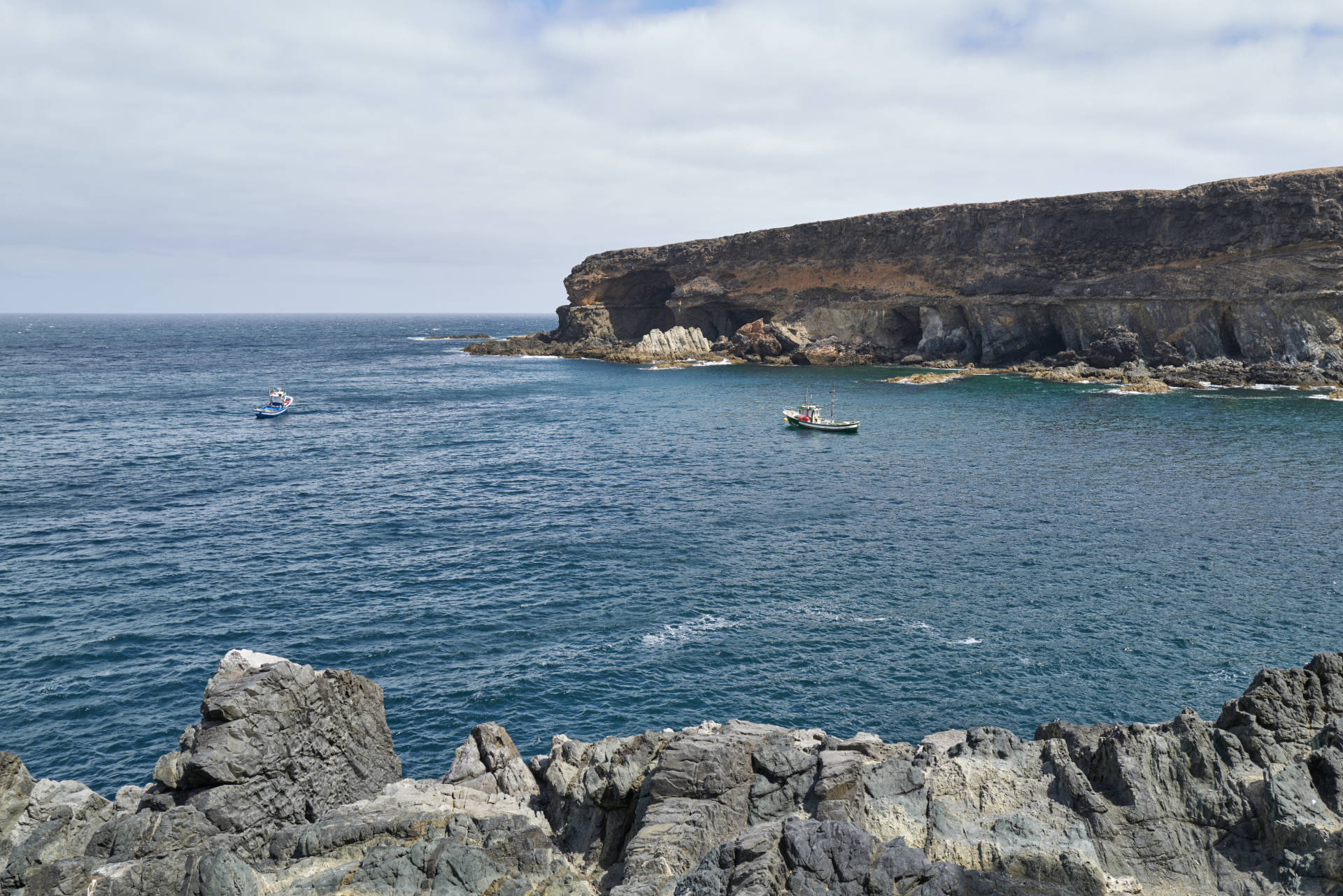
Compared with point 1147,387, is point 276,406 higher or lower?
lower

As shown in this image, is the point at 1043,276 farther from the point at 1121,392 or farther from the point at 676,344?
the point at 676,344

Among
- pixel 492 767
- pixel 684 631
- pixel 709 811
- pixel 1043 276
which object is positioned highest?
pixel 1043 276

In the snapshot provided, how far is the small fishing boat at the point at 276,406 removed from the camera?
81.1 meters

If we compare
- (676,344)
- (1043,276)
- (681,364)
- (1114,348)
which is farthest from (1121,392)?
(676,344)

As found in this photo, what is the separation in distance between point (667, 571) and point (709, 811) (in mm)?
21125

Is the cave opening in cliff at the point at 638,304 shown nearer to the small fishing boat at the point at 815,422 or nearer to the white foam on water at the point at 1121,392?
the white foam on water at the point at 1121,392

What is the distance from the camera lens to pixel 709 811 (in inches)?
639

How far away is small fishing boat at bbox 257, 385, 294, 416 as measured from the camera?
81.1 metres

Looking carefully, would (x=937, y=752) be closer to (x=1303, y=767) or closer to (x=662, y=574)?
(x=1303, y=767)

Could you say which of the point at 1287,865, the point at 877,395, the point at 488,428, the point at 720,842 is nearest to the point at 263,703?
the point at 720,842

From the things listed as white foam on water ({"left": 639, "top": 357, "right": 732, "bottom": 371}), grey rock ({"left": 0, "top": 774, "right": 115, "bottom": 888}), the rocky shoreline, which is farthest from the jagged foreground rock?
white foam on water ({"left": 639, "top": 357, "right": 732, "bottom": 371})

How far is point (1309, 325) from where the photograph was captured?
89.1 m

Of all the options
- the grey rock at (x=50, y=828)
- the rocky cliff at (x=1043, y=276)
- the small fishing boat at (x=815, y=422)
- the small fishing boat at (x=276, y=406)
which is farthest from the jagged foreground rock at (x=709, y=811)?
the rocky cliff at (x=1043, y=276)

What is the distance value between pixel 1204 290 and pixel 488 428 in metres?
79.1
